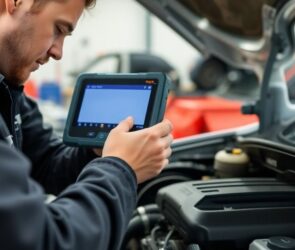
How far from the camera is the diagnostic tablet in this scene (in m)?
0.94

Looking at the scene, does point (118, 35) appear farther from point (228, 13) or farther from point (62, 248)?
point (62, 248)

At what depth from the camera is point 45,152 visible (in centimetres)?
127

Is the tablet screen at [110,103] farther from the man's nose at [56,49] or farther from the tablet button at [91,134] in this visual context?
the man's nose at [56,49]

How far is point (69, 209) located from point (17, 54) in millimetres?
340

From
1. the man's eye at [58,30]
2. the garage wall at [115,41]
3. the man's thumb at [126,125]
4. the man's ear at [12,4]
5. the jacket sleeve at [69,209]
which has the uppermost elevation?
the man's ear at [12,4]

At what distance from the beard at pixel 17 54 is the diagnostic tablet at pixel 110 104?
0.16 metres

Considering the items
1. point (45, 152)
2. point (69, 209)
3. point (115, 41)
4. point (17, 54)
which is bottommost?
point (115, 41)

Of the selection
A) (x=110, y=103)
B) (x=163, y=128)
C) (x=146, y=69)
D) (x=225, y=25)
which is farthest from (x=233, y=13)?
(x=146, y=69)

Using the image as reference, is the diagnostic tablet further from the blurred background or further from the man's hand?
the blurred background

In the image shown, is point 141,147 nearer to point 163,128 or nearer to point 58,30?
point 163,128

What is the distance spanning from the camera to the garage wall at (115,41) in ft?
21.3

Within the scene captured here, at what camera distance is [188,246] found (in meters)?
0.96

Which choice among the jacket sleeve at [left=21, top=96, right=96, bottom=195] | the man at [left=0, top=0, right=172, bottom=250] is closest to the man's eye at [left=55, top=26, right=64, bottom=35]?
the man at [left=0, top=0, right=172, bottom=250]

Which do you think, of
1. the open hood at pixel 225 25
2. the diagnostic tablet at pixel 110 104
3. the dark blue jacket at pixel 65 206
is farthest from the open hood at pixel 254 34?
the dark blue jacket at pixel 65 206
